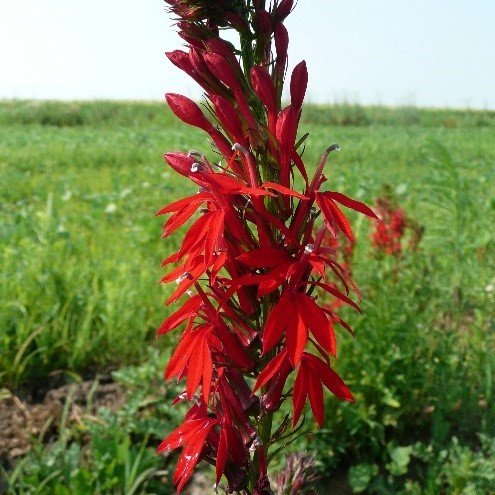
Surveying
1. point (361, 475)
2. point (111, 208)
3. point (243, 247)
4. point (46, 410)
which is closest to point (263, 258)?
point (243, 247)

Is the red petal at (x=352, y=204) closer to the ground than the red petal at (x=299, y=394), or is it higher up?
higher up

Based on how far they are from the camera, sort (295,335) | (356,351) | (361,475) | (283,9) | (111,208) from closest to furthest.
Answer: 1. (295,335)
2. (283,9)
3. (361,475)
4. (356,351)
5. (111,208)

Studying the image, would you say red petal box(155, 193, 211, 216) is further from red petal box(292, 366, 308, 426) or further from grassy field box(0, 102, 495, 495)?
grassy field box(0, 102, 495, 495)

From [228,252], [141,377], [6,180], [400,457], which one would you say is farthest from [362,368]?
[6,180]

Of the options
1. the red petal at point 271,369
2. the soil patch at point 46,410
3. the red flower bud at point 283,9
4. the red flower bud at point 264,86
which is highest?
the red flower bud at point 283,9

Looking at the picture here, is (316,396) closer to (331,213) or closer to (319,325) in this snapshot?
(319,325)

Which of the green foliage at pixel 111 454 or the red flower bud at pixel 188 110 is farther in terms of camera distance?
the green foliage at pixel 111 454

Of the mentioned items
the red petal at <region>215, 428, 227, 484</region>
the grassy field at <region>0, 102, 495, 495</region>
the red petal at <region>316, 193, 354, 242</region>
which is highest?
the red petal at <region>316, 193, 354, 242</region>

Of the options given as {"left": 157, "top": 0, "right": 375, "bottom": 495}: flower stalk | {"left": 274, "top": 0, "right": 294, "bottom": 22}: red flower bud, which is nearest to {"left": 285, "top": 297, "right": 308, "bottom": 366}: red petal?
{"left": 157, "top": 0, "right": 375, "bottom": 495}: flower stalk

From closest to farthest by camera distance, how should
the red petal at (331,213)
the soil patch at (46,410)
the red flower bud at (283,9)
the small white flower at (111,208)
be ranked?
the red petal at (331,213), the red flower bud at (283,9), the soil patch at (46,410), the small white flower at (111,208)

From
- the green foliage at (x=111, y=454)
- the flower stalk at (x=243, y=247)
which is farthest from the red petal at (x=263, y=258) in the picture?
the green foliage at (x=111, y=454)

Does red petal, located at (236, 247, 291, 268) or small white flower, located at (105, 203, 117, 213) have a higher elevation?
red petal, located at (236, 247, 291, 268)

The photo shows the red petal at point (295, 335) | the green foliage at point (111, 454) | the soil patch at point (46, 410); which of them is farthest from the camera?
the soil patch at point (46, 410)

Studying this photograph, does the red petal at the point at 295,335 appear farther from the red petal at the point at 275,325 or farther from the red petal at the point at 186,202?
the red petal at the point at 186,202
